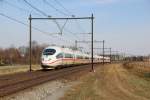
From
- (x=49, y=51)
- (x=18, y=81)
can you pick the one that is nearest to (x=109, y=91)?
(x=18, y=81)

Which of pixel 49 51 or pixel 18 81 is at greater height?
pixel 49 51

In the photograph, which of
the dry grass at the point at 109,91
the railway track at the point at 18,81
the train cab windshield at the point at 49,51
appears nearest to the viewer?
the dry grass at the point at 109,91

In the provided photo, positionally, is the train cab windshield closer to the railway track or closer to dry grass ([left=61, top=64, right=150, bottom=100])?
the railway track

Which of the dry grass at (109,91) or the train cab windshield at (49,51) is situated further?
the train cab windshield at (49,51)

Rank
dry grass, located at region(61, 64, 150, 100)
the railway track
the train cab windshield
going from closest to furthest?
dry grass, located at region(61, 64, 150, 100)
the railway track
the train cab windshield

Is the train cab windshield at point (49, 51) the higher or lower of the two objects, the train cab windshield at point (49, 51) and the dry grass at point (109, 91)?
the higher

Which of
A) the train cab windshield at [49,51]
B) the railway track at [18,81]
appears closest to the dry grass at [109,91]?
the railway track at [18,81]

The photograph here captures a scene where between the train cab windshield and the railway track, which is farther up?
the train cab windshield

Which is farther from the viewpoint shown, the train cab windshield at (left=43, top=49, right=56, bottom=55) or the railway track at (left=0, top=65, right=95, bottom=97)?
the train cab windshield at (left=43, top=49, right=56, bottom=55)

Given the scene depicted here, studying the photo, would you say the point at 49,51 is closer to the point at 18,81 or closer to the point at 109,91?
the point at 18,81

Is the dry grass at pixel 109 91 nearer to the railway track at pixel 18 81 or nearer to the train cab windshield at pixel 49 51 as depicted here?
the railway track at pixel 18 81

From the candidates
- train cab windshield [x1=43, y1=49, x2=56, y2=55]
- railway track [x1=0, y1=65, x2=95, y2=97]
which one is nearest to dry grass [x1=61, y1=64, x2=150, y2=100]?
railway track [x1=0, y1=65, x2=95, y2=97]

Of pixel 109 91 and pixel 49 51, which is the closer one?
pixel 109 91

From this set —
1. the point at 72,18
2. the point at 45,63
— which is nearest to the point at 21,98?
the point at 72,18
